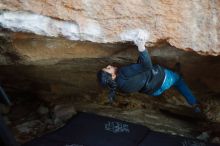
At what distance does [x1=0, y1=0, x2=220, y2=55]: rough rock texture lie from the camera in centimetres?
365

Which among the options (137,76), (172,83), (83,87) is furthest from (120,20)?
(83,87)

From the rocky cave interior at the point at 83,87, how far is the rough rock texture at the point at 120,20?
16 centimetres

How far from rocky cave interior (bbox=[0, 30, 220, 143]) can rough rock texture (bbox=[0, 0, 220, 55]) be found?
0.54 ft

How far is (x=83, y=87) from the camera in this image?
5.41 m

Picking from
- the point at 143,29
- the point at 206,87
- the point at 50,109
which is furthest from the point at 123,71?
the point at 50,109

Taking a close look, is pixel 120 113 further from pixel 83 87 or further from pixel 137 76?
pixel 137 76

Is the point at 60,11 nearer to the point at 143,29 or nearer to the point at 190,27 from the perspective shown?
the point at 143,29

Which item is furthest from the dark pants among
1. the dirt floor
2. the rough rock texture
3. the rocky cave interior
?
the dirt floor

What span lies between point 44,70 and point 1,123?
1010mm

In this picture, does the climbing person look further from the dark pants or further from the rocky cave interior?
the rocky cave interior

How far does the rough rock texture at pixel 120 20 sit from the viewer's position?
3650 mm

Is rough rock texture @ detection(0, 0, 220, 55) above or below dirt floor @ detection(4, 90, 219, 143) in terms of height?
above

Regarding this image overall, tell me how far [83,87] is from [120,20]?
1.84m

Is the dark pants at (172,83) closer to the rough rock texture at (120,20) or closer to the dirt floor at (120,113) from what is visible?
the rough rock texture at (120,20)
